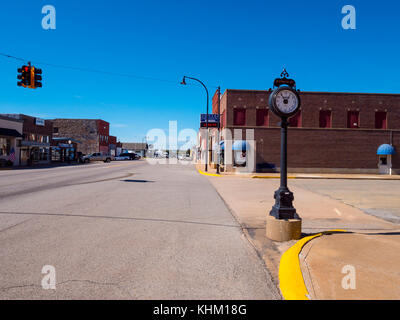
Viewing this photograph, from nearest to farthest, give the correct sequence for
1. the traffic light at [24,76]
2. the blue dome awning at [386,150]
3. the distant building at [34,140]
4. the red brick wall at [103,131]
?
the traffic light at [24,76] < the blue dome awning at [386,150] < the distant building at [34,140] < the red brick wall at [103,131]

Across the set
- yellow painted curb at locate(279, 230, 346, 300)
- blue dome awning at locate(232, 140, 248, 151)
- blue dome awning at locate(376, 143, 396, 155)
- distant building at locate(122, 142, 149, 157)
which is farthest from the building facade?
distant building at locate(122, 142, 149, 157)

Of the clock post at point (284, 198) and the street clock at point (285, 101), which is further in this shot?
the street clock at point (285, 101)

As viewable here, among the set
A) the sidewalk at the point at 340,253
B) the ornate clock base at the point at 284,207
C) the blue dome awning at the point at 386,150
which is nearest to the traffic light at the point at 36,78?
the sidewalk at the point at 340,253

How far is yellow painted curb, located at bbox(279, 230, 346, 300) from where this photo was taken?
3311mm

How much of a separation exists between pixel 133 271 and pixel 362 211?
7.88 m

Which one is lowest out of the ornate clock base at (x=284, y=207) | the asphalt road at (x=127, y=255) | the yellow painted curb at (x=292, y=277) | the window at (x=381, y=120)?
the asphalt road at (x=127, y=255)

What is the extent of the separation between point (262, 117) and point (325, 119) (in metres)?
6.46

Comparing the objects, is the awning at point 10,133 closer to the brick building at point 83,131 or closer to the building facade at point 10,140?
the building facade at point 10,140

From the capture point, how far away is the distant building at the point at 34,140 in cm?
3931

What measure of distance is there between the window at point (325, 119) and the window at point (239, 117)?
785cm
